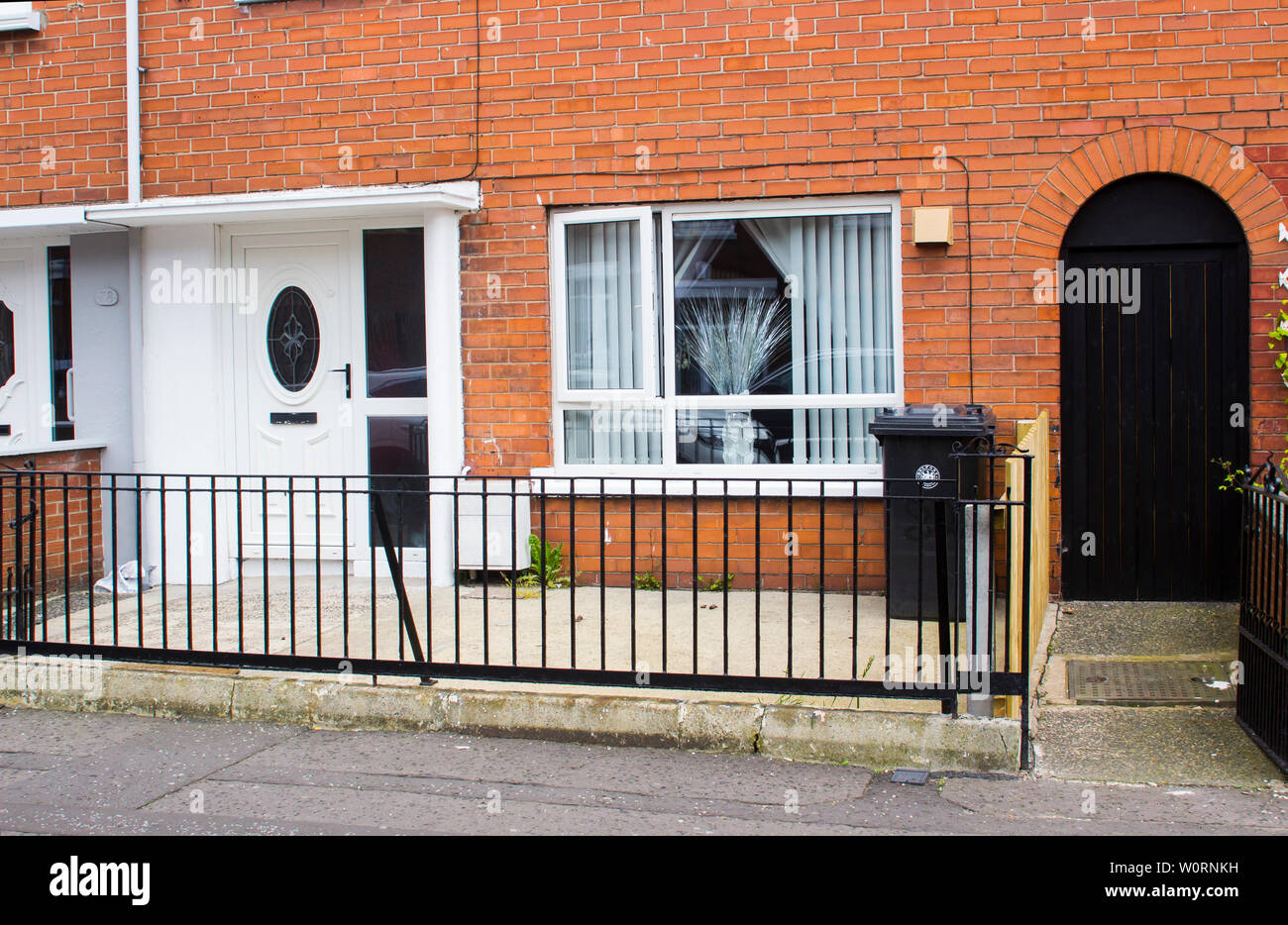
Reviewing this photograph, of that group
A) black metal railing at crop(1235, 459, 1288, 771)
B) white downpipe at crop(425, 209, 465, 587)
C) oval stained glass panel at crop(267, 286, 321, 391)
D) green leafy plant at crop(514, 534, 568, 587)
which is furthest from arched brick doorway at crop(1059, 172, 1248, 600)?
oval stained glass panel at crop(267, 286, 321, 391)

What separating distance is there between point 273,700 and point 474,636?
1.31m

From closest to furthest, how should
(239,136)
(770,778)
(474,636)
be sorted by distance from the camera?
(770,778), (474,636), (239,136)

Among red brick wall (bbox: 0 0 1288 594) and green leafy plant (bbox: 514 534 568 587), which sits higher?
red brick wall (bbox: 0 0 1288 594)

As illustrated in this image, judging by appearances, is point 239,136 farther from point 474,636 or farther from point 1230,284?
point 1230,284

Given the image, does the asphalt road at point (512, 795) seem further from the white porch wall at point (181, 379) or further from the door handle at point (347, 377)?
the door handle at point (347, 377)

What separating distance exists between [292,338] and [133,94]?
1.93 meters

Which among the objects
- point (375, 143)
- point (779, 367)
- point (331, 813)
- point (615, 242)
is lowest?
point (331, 813)

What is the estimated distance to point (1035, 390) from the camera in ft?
25.3

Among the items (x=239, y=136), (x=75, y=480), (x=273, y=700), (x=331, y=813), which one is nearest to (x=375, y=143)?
(x=239, y=136)

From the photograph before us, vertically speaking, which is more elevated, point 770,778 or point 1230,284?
point 1230,284

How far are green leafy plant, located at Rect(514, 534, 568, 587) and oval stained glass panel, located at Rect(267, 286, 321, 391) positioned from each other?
77.2 inches

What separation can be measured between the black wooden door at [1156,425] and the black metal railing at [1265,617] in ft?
6.74

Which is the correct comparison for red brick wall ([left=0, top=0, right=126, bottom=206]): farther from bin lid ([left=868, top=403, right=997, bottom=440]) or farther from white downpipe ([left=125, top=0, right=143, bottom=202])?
bin lid ([left=868, top=403, right=997, bottom=440])

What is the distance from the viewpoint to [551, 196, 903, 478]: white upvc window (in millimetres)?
8125
